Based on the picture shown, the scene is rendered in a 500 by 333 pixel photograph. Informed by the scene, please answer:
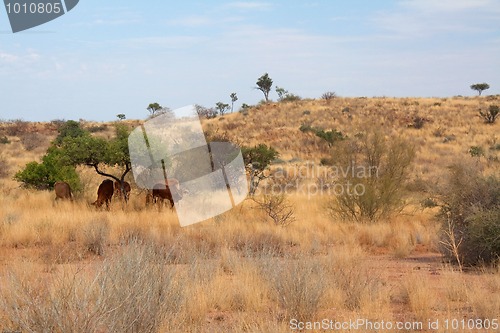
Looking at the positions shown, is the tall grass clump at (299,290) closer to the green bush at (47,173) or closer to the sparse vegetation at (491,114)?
the green bush at (47,173)

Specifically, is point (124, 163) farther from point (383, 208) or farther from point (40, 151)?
point (40, 151)

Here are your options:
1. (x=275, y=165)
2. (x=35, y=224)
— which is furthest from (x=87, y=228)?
(x=275, y=165)

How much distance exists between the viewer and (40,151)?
139ft

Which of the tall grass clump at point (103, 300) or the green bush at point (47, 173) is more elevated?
the tall grass clump at point (103, 300)

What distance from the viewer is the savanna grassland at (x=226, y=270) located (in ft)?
17.7

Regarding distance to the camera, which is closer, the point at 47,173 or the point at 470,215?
the point at 470,215

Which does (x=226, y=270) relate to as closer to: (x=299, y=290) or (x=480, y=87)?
(x=299, y=290)

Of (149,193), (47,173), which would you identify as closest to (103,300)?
(149,193)

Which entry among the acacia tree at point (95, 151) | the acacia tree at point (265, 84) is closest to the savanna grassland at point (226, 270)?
the acacia tree at point (95, 151)

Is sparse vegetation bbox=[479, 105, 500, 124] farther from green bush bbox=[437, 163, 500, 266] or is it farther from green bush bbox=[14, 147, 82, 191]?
green bush bbox=[437, 163, 500, 266]

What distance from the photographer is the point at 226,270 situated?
9.56 m

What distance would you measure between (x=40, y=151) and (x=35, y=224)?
31.5m

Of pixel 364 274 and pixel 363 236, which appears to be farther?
pixel 363 236

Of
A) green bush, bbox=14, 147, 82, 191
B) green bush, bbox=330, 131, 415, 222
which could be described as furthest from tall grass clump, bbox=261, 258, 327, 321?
green bush, bbox=14, 147, 82, 191
